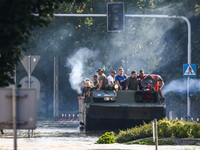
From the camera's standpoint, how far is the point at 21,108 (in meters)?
8.38

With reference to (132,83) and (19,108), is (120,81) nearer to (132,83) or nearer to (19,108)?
(132,83)

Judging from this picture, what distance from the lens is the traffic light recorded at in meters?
24.9

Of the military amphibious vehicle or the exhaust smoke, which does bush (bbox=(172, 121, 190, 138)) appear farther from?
the exhaust smoke

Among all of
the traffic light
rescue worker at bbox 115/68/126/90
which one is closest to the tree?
rescue worker at bbox 115/68/126/90

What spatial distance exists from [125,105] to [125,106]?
0.12 ft

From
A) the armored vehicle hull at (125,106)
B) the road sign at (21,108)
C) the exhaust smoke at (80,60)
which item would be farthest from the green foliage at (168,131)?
the exhaust smoke at (80,60)

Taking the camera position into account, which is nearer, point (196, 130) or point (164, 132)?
point (196, 130)

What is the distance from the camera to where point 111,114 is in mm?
22641

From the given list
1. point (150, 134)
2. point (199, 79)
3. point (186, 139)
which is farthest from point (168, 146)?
point (199, 79)

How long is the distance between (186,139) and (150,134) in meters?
1.70

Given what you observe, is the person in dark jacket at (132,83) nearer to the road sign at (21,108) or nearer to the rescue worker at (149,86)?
the rescue worker at (149,86)

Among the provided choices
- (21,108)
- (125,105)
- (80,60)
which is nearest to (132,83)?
(125,105)

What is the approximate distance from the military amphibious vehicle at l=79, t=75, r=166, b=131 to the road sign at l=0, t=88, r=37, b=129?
46.3ft

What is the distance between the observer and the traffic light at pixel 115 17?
2494 centimetres
